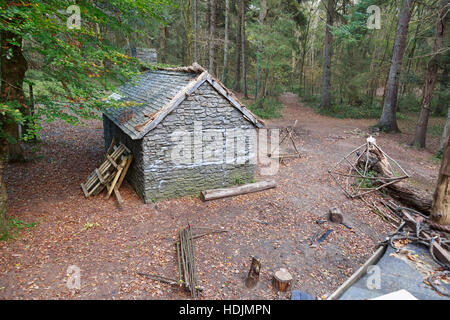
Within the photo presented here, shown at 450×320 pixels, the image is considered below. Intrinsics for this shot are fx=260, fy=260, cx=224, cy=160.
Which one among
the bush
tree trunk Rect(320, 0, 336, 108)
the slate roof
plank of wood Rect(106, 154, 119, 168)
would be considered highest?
tree trunk Rect(320, 0, 336, 108)

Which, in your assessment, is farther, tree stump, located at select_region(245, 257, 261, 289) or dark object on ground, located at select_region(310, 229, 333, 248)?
dark object on ground, located at select_region(310, 229, 333, 248)

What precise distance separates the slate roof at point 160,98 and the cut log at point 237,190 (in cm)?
228

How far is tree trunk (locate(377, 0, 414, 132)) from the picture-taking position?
53.1 feet

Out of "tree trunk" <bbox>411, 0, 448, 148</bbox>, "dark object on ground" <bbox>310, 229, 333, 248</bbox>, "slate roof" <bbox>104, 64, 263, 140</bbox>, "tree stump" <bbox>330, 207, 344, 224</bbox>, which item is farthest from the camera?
"tree trunk" <bbox>411, 0, 448, 148</bbox>

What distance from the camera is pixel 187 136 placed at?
875 centimetres

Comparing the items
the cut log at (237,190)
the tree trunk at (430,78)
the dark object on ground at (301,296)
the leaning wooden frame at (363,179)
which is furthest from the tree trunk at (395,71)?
the dark object on ground at (301,296)

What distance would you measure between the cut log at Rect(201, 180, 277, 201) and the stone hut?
49 centimetres

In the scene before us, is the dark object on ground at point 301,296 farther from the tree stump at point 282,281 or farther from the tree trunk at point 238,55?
the tree trunk at point 238,55

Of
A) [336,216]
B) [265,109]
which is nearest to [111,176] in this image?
[336,216]

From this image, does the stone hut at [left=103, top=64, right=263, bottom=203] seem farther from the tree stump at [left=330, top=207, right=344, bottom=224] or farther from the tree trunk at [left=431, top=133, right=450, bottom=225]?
the tree trunk at [left=431, top=133, right=450, bottom=225]

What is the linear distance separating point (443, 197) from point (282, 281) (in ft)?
15.6

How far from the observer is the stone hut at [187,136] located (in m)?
8.28

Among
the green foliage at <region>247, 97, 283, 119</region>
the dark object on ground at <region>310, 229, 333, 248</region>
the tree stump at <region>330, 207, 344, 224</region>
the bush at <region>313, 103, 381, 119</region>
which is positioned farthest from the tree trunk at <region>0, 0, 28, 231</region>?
the bush at <region>313, 103, 381, 119</region>
